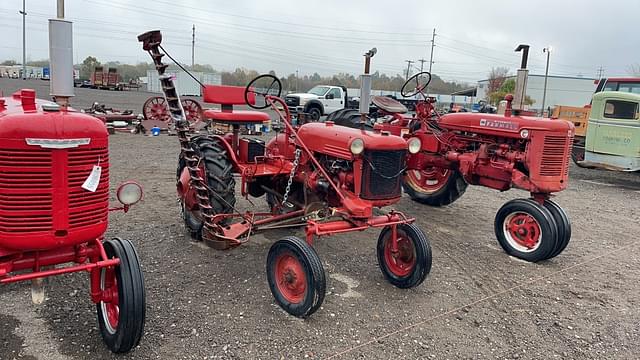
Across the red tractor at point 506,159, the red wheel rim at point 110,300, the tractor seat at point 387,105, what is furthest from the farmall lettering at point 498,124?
the red wheel rim at point 110,300

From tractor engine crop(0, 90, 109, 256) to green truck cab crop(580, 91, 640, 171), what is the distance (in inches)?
386

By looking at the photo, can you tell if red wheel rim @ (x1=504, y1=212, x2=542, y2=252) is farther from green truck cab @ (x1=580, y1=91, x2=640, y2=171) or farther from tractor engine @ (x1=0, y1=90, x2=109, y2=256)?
green truck cab @ (x1=580, y1=91, x2=640, y2=171)

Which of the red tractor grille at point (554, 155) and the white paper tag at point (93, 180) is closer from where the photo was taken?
the white paper tag at point (93, 180)

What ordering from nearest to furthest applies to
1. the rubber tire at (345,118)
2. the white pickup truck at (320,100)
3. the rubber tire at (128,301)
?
the rubber tire at (128,301), the rubber tire at (345,118), the white pickup truck at (320,100)

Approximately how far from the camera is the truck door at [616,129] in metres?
9.08

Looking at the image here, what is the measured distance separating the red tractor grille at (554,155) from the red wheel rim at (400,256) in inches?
81.1

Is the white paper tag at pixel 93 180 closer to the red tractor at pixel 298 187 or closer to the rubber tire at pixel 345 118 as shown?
the red tractor at pixel 298 187

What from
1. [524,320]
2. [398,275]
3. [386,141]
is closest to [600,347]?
[524,320]

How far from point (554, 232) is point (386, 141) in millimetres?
2045

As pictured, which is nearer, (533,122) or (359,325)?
(359,325)

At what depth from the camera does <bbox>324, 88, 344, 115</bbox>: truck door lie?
1981cm

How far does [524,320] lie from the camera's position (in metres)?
3.45

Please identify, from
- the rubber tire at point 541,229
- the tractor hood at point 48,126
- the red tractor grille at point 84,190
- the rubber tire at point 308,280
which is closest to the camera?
the tractor hood at point 48,126

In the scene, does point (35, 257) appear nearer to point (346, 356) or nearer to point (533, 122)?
point (346, 356)
